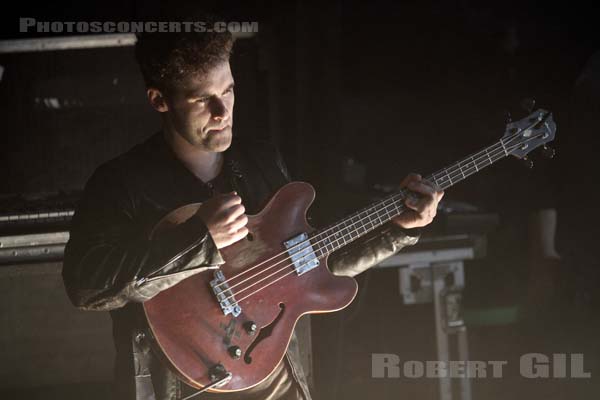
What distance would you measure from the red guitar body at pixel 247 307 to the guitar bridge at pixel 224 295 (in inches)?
0.5

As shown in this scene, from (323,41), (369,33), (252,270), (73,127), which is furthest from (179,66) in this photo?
(369,33)

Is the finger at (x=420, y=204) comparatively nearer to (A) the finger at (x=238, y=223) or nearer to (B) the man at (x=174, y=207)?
(B) the man at (x=174, y=207)

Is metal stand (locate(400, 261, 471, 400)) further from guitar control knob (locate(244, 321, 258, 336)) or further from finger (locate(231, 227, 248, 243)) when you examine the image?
finger (locate(231, 227, 248, 243))

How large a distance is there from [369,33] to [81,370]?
2.56m

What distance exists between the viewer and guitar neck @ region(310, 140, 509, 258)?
211 centimetres

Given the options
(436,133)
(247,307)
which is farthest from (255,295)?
(436,133)

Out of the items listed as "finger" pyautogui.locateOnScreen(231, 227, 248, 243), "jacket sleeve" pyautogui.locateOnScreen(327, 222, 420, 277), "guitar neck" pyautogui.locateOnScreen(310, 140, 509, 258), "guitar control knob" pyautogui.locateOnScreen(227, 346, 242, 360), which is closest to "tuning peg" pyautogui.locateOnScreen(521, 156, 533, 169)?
"guitar neck" pyautogui.locateOnScreen(310, 140, 509, 258)

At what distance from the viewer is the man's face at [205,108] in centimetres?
195

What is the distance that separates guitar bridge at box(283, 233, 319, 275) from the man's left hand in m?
0.32

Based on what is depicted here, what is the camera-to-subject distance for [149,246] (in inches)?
72.2

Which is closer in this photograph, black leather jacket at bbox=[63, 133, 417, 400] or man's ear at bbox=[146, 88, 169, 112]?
black leather jacket at bbox=[63, 133, 417, 400]

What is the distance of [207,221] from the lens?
1828mm

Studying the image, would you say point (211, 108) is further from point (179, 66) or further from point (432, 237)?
point (432, 237)

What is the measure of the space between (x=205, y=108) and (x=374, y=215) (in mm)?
648
